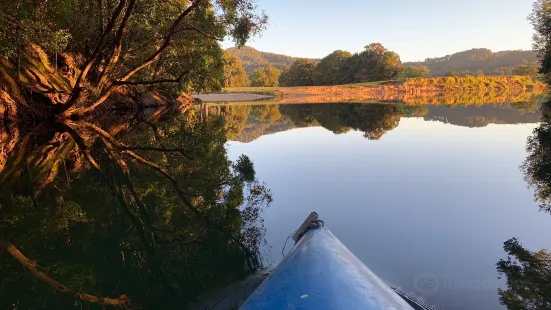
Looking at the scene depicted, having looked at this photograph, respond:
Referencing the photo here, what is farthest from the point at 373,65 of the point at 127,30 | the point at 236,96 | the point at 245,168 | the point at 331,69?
the point at 245,168

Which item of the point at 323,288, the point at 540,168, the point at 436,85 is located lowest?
the point at 540,168

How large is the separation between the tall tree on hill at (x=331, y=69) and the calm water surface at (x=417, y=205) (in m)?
97.9

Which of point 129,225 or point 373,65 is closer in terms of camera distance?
point 129,225

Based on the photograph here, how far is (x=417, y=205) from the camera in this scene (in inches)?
294

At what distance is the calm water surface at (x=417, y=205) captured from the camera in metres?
Result: 4.73

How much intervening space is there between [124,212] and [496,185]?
8.35 m

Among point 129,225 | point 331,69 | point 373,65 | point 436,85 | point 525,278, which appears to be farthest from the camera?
point 331,69

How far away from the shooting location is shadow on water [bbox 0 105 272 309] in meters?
4.49

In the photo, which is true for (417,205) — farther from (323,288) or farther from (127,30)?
(127,30)

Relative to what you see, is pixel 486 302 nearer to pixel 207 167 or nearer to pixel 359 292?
pixel 359 292

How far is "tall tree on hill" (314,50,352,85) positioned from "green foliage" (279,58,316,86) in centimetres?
224

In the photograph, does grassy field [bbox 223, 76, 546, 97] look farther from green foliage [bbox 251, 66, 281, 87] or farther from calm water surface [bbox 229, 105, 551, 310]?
calm water surface [bbox 229, 105, 551, 310]

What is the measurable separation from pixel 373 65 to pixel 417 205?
10588 centimetres

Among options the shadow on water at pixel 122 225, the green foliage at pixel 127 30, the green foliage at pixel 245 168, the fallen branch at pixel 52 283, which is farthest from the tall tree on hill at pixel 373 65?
the fallen branch at pixel 52 283
